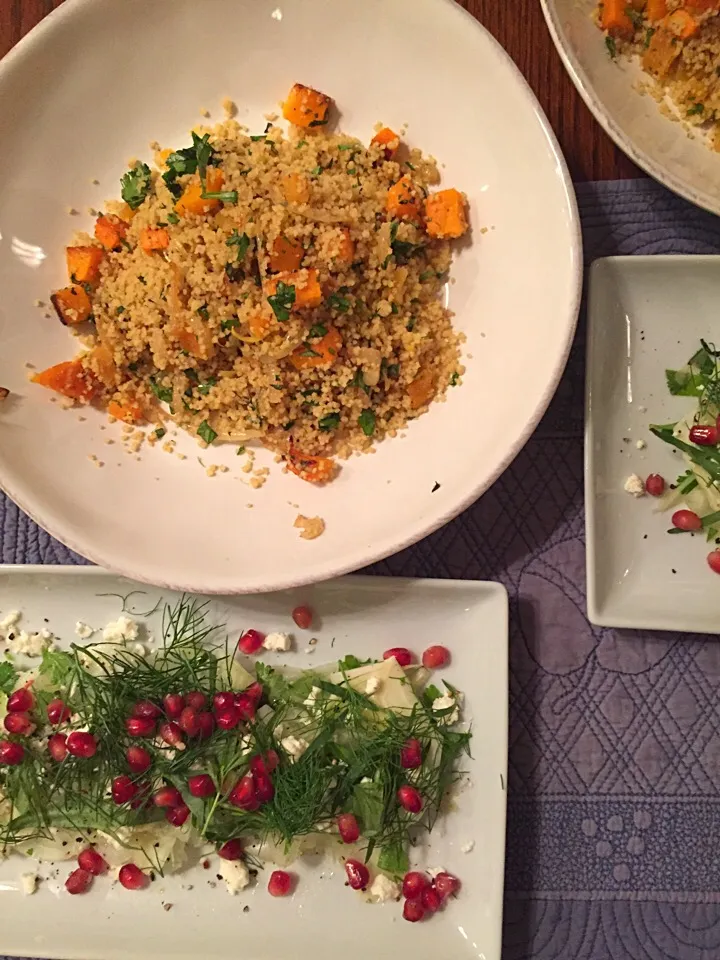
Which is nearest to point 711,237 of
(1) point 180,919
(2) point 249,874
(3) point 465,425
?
(3) point 465,425

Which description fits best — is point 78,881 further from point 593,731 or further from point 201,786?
point 593,731

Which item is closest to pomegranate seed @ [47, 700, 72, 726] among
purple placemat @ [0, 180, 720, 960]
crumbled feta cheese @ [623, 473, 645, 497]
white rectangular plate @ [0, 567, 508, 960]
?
white rectangular plate @ [0, 567, 508, 960]

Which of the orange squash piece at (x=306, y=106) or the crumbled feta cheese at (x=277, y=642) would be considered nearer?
the orange squash piece at (x=306, y=106)

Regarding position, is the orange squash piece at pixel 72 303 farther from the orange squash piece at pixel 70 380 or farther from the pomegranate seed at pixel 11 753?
the pomegranate seed at pixel 11 753

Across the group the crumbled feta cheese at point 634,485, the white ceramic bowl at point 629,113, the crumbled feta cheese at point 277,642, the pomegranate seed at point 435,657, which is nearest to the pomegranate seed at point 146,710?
the crumbled feta cheese at point 277,642

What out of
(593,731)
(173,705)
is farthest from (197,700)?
(593,731)

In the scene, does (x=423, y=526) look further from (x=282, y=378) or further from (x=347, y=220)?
(x=347, y=220)
